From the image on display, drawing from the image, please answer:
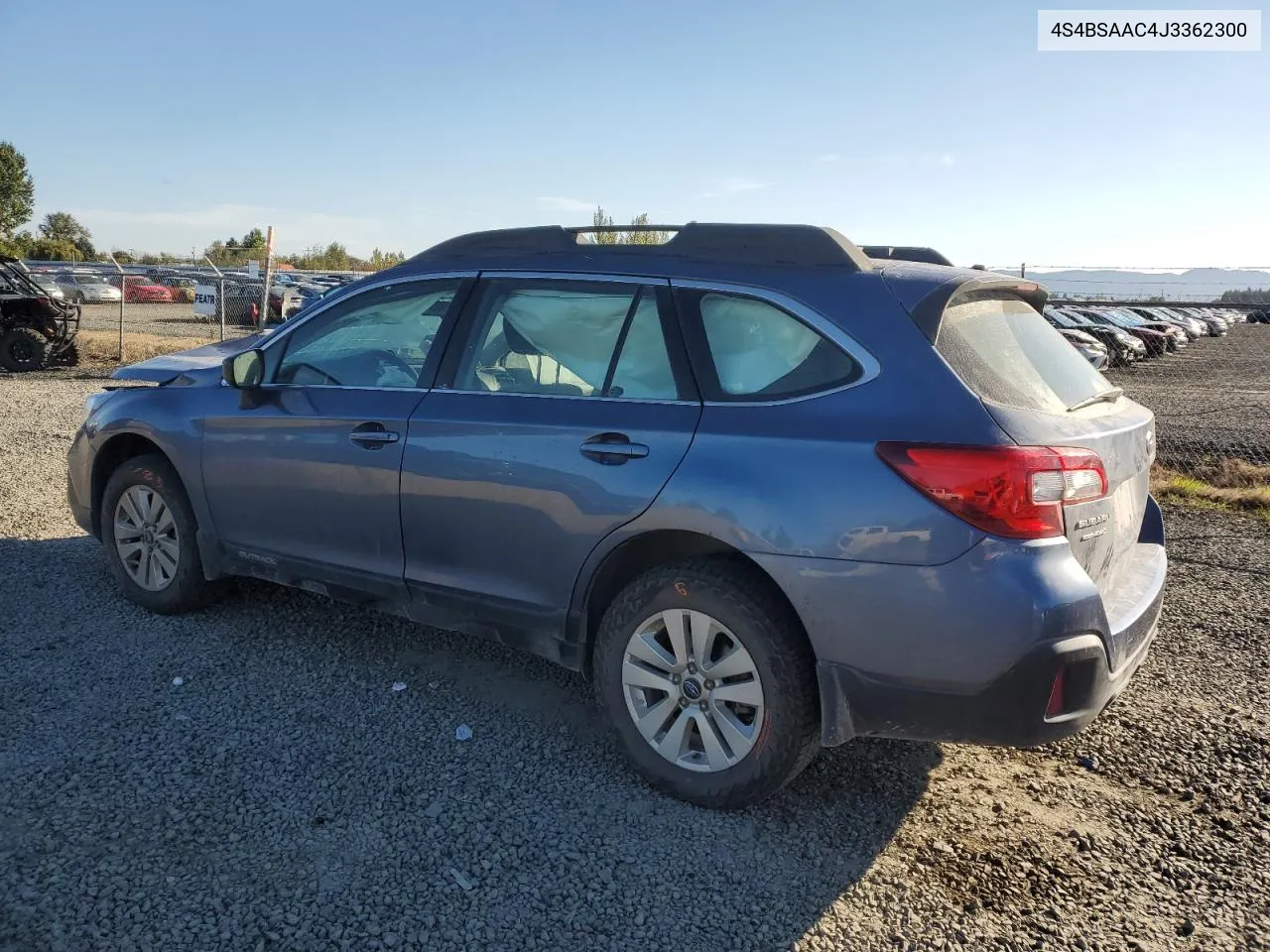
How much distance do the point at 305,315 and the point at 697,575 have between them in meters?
2.32

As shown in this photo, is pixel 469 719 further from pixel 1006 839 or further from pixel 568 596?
pixel 1006 839

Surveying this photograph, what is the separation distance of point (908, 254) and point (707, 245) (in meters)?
0.92

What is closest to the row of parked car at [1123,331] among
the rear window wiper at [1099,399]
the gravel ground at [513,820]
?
the rear window wiper at [1099,399]

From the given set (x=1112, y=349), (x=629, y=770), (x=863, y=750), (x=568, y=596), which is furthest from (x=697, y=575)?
(x=1112, y=349)

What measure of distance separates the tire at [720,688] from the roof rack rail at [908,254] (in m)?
1.51

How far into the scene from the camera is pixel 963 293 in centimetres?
322

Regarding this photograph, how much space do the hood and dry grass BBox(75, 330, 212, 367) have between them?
1181 centimetres

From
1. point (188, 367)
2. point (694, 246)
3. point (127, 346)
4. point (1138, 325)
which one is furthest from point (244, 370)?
point (1138, 325)

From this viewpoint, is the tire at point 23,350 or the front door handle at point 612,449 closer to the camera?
the front door handle at point 612,449

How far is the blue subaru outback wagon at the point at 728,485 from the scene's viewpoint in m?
2.83

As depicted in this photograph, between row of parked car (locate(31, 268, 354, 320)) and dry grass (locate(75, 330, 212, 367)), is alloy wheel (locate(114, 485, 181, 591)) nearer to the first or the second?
dry grass (locate(75, 330, 212, 367))

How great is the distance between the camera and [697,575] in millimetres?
3211

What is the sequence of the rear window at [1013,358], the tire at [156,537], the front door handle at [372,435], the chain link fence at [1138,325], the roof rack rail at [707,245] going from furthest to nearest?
the chain link fence at [1138,325] < the tire at [156,537] < the front door handle at [372,435] < the roof rack rail at [707,245] < the rear window at [1013,358]

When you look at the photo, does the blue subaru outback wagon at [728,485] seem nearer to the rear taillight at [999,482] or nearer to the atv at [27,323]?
the rear taillight at [999,482]
